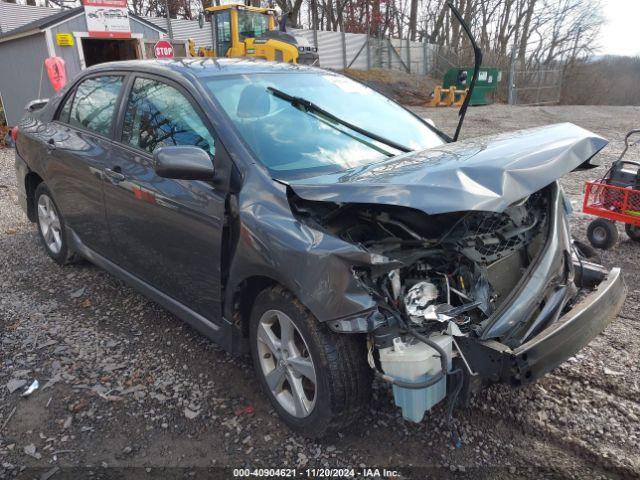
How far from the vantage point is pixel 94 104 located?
408cm

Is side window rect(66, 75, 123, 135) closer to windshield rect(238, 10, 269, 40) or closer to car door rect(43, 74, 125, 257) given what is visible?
car door rect(43, 74, 125, 257)

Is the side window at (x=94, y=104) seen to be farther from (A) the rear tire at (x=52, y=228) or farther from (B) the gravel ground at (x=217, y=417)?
(B) the gravel ground at (x=217, y=417)

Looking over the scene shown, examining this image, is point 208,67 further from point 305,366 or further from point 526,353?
point 526,353

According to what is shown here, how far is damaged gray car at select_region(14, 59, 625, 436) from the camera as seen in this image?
2.21 meters

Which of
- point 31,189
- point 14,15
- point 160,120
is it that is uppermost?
point 14,15

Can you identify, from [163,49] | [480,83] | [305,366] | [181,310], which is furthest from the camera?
[480,83]

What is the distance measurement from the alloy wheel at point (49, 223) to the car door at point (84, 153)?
1.13ft

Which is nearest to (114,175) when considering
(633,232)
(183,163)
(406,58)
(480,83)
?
(183,163)

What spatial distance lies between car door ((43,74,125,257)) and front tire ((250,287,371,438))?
1769 mm

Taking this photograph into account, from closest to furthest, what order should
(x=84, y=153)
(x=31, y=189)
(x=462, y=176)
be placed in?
(x=462, y=176), (x=84, y=153), (x=31, y=189)

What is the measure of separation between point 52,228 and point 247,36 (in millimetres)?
14901

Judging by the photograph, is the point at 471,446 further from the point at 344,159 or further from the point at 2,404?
the point at 2,404

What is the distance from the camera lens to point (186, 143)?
312cm

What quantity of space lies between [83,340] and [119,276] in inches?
19.9
